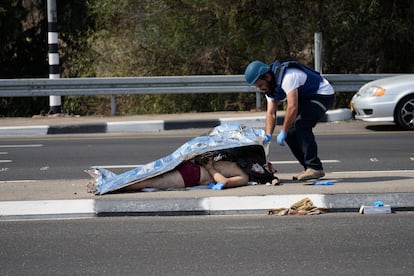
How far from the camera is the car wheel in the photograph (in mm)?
14609

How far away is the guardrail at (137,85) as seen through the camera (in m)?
17.4

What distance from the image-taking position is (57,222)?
24.3 ft

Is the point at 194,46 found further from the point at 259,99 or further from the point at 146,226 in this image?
the point at 146,226

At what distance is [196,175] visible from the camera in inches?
325

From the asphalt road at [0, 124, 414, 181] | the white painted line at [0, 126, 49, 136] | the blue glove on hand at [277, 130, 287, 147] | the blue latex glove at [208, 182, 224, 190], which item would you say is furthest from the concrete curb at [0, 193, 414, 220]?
the white painted line at [0, 126, 49, 136]

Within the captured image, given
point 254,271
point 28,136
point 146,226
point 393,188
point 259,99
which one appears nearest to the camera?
point 254,271

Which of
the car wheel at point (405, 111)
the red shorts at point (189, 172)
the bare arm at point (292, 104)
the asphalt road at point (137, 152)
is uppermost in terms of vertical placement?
the bare arm at point (292, 104)

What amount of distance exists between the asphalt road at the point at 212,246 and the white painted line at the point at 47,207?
18cm

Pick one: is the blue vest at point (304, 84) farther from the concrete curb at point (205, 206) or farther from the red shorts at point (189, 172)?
the concrete curb at point (205, 206)

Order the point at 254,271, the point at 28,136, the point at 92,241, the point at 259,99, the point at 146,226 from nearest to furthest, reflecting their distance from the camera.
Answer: the point at 254,271 → the point at 92,241 → the point at 146,226 → the point at 28,136 → the point at 259,99

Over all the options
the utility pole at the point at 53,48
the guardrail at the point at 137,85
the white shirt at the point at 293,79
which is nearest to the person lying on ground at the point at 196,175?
the white shirt at the point at 293,79

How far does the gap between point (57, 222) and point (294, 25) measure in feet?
47.6

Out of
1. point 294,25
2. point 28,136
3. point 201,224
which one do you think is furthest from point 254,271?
point 294,25

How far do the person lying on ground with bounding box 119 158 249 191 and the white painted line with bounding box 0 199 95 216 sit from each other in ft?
1.94
